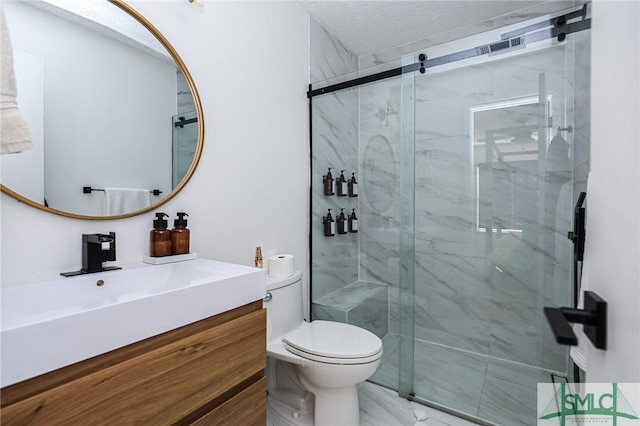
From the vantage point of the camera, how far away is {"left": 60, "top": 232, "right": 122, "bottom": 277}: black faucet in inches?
42.9

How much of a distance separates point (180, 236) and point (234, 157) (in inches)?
21.4

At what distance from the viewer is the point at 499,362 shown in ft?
6.31

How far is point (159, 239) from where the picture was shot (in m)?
1.30

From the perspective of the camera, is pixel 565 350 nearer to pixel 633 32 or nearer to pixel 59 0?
pixel 633 32

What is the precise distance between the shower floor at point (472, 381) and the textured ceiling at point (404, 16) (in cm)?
224

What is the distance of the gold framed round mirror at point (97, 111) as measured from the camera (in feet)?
3.42

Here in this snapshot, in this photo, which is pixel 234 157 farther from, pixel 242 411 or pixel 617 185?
pixel 617 185

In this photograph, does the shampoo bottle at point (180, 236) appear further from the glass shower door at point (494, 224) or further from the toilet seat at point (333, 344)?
the glass shower door at point (494, 224)

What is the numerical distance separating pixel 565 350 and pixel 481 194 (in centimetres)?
90

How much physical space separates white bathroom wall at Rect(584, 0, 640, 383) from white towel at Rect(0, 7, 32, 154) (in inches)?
51.4

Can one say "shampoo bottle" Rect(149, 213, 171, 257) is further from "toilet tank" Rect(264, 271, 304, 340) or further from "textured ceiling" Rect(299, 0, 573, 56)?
"textured ceiling" Rect(299, 0, 573, 56)

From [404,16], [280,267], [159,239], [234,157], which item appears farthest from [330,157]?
[159,239]

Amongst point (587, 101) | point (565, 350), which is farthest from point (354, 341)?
point (587, 101)

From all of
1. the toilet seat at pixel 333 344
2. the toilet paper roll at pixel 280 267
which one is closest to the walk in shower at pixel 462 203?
the toilet seat at pixel 333 344
